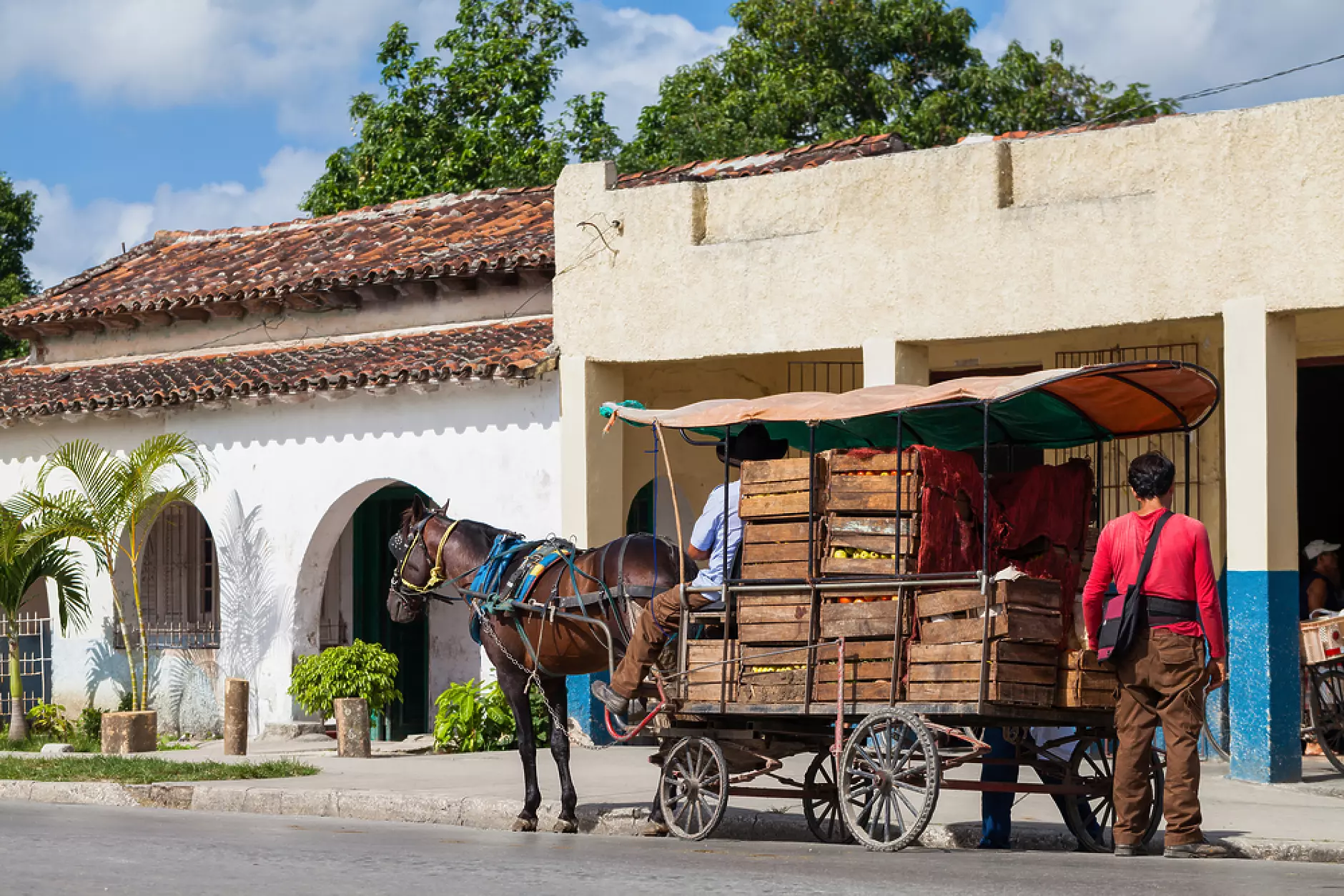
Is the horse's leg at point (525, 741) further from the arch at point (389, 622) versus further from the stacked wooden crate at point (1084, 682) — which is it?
the arch at point (389, 622)

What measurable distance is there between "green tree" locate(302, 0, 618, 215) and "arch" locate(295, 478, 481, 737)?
1307 centimetres

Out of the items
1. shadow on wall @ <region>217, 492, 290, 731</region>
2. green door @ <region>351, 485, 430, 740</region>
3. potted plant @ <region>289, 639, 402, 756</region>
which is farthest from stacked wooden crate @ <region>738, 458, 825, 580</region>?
green door @ <region>351, 485, 430, 740</region>

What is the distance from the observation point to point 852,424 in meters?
10.3

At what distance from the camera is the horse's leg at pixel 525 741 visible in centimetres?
1098

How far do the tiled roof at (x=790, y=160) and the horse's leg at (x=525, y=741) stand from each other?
6153 mm

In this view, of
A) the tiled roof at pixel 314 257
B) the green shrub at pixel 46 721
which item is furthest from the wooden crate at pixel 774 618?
the green shrub at pixel 46 721

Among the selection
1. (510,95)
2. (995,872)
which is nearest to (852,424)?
(995,872)

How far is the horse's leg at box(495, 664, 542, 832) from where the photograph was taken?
11.0 meters

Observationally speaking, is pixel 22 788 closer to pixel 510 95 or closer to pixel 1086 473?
pixel 1086 473

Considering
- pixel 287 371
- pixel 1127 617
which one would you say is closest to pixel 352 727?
pixel 287 371

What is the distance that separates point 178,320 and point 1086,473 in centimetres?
1320

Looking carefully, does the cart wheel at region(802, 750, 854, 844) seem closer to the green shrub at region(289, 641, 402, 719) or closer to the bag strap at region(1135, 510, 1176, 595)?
the bag strap at region(1135, 510, 1176, 595)

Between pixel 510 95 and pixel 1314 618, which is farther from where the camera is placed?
pixel 510 95

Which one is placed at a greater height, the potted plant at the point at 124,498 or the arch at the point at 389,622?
the potted plant at the point at 124,498
